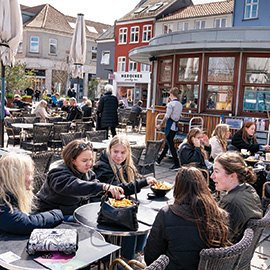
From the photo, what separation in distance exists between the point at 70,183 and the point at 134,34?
3250cm

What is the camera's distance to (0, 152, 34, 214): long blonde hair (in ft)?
8.00

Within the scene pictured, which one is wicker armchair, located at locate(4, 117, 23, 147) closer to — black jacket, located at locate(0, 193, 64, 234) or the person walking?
the person walking

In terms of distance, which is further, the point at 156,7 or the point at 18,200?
the point at 156,7

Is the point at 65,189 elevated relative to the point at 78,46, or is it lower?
lower

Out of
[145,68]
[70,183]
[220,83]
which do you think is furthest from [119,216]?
[145,68]

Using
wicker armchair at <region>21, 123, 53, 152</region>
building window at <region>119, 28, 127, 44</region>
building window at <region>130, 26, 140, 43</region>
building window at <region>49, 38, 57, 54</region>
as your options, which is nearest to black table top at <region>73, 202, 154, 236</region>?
wicker armchair at <region>21, 123, 53, 152</region>

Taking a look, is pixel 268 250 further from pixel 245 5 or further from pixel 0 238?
pixel 245 5

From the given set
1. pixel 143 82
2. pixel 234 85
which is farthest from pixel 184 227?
pixel 143 82

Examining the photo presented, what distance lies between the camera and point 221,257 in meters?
1.87

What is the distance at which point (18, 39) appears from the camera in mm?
7301

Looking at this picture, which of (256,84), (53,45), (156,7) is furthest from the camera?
(53,45)

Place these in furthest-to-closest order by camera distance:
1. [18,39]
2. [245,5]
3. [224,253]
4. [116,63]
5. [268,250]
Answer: [116,63] → [245,5] → [18,39] → [268,250] → [224,253]

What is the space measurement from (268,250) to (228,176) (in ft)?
5.73

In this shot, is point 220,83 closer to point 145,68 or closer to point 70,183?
point 70,183
